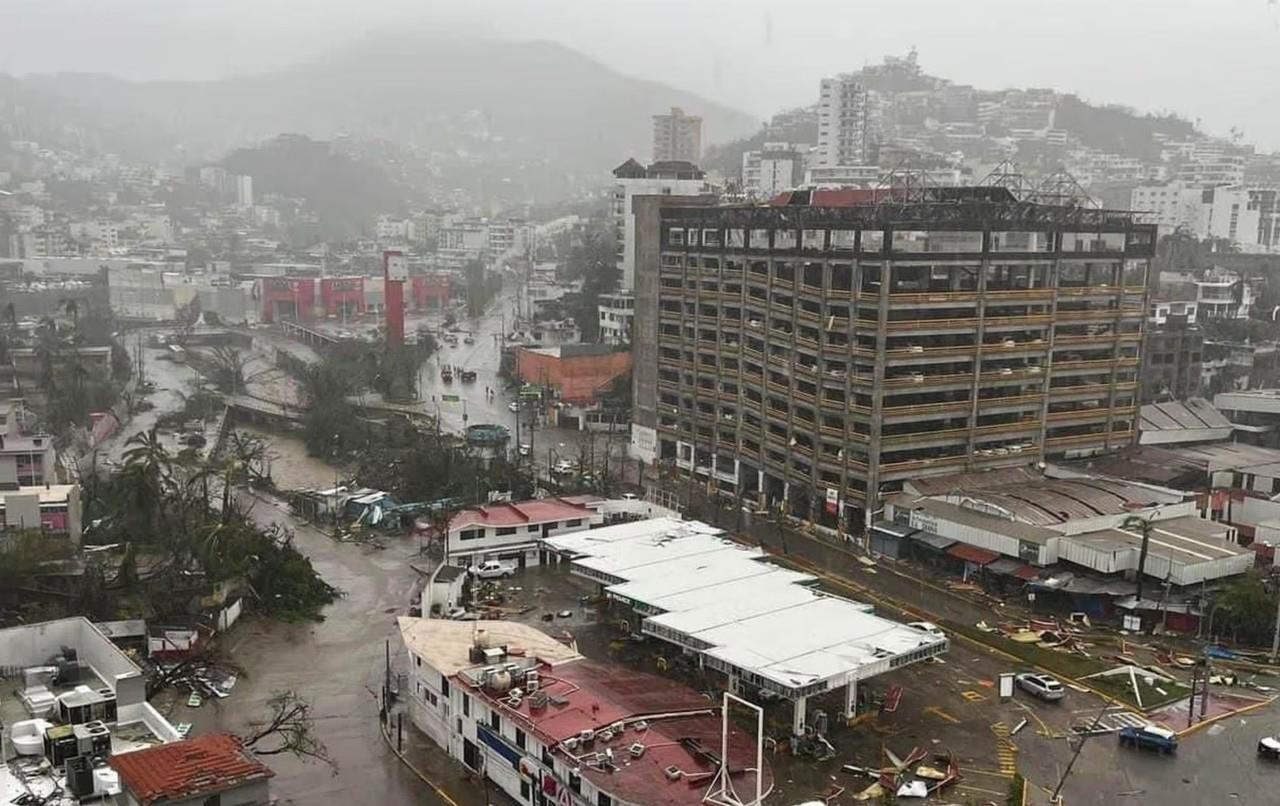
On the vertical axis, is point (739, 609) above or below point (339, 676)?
above

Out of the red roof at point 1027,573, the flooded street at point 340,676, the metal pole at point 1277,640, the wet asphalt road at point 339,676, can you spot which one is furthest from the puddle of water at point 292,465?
the metal pole at point 1277,640

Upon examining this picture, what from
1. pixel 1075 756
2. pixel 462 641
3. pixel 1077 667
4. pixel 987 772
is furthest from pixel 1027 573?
pixel 462 641

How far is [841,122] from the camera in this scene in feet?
258

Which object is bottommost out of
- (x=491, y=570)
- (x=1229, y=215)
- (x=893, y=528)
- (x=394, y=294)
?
(x=491, y=570)

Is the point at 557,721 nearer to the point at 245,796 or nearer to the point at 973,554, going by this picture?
the point at 245,796

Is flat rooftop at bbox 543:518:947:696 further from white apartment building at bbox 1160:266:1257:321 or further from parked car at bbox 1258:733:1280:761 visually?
white apartment building at bbox 1160:266:1257:321

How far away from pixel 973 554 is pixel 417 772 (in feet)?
36.0

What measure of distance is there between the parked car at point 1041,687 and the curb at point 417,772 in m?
7.85

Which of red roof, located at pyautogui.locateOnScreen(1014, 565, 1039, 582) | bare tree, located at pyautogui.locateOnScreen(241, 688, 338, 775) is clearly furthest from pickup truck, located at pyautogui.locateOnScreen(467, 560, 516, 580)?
red roof, located at pyautogui.locateOnScreen(1014, 565, 1039, 582)

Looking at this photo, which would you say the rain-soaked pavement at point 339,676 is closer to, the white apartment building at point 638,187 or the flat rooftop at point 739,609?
the flat rooftop at point 739,609

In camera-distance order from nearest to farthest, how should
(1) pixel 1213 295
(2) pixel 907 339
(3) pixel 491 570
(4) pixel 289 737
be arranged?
(4) pixel 289 737, (3) pixel 491 570, (2) pixel 907 339, (1) pixel 1213 295

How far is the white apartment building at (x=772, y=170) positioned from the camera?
70.3m

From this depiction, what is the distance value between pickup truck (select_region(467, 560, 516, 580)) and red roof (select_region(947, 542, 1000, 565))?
807 cm

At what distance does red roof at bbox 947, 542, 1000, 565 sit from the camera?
64.0 ft
